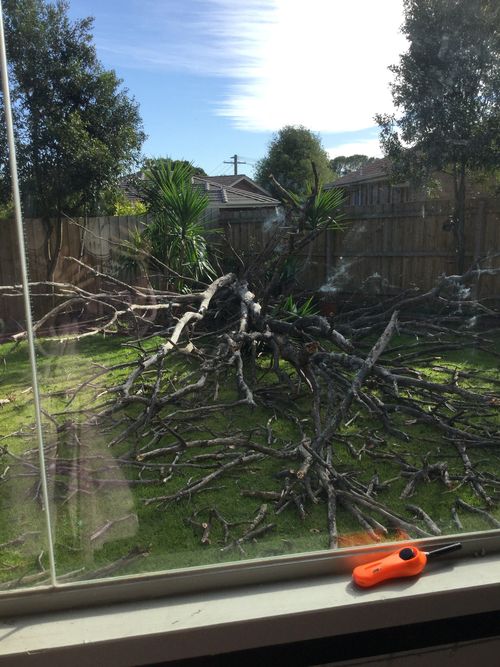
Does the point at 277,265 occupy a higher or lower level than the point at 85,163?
lower

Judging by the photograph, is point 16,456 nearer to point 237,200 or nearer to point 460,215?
point 237,200

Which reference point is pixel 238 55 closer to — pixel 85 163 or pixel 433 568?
pixel 85 163

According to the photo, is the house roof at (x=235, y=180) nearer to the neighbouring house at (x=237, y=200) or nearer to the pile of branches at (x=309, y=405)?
the neighbouring house at (x=237, y=200)

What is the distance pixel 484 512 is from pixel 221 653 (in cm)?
81

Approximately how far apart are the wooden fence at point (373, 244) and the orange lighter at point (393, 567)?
0.76 m

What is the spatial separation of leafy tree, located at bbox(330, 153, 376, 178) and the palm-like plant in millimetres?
375

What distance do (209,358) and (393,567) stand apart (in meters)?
1.50

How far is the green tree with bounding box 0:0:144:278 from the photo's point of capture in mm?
991

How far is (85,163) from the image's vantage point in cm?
111

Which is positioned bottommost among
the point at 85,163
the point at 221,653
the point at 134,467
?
the point at 221,653

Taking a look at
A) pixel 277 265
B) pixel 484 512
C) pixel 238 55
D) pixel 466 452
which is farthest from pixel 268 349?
pixel 238 55

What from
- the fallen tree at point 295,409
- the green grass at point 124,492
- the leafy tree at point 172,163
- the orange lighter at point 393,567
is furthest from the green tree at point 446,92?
the orange lighter at point 393,567

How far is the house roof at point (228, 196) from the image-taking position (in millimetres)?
1413

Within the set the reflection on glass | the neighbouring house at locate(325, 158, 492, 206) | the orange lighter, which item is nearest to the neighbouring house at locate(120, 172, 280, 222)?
the neighbouring house at locate(325, 158, 492, 206)
